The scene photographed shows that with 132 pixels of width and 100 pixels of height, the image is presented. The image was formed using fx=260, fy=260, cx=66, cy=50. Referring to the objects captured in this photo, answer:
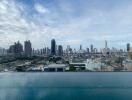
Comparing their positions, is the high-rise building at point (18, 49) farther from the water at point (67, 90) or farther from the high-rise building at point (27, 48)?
the water at point (67, 90)

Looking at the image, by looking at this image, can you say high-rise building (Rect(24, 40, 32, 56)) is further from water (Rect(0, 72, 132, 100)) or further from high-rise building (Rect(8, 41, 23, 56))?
water (Rect(0, 72, 132, 100))

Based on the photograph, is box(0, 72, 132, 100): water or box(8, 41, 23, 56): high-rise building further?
box(8, 41, 23, 56): high-rise building

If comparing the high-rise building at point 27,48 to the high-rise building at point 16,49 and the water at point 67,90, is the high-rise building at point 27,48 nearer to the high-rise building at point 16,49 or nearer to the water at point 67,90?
the high-rise building at point 16,49

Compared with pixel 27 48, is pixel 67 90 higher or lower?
lower

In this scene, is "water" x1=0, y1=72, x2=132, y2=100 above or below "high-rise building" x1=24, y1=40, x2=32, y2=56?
below

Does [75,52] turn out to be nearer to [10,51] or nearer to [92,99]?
[10,51]

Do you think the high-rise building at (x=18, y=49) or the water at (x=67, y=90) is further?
the high-rise building at (x=18, y=49)

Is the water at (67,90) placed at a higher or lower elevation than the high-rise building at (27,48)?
lower

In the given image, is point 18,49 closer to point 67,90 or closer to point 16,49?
point 16,49

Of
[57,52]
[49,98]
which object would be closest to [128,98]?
[49,98]

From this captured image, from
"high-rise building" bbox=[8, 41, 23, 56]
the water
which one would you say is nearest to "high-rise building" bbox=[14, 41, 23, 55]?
"high-rise building" bbox=[8, 41, 23, 56]

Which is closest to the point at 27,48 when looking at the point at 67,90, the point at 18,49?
the point at 18,49

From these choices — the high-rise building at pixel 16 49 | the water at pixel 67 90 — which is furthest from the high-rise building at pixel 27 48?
the water at pixel 67 90
